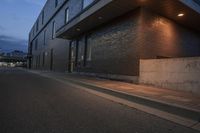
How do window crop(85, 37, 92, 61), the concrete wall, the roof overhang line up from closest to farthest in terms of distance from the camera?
the concrete wall
the roof overhang
window crop(85, 37, 92, 61)

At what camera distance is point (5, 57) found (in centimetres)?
10969

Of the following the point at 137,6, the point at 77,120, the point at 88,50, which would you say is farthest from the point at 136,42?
the point at 77,120

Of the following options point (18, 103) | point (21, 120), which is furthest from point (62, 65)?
point (21, 120)

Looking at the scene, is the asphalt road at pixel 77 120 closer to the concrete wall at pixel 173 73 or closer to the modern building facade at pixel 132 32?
the concrete wall at pixel 173 73

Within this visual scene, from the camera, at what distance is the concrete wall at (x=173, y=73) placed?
8856 millimetres

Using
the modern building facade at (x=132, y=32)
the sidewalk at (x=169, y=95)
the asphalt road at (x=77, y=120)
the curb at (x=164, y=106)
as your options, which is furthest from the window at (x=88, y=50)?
the asphalt road at (x=77, y=120)

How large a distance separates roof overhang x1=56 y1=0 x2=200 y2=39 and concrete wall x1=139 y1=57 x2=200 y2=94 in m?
3.47

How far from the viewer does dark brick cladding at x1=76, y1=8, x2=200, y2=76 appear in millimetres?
12844

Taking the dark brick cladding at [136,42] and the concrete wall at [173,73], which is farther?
the dark brick cladding at [136,42]

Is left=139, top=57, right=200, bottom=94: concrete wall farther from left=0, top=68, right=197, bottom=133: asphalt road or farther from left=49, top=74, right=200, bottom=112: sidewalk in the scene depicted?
left=0, top=68, right=197, bottom=133: asphalt road

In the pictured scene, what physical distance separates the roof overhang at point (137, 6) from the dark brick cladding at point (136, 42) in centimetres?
50

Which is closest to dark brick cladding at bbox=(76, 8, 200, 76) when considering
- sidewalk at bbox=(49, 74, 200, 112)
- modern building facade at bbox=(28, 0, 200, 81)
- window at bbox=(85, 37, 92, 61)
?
modern building facade at bbox=(28, 0, 200, 81)

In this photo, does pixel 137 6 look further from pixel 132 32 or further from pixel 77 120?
pixel 77 120

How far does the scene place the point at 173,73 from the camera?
9.92m
